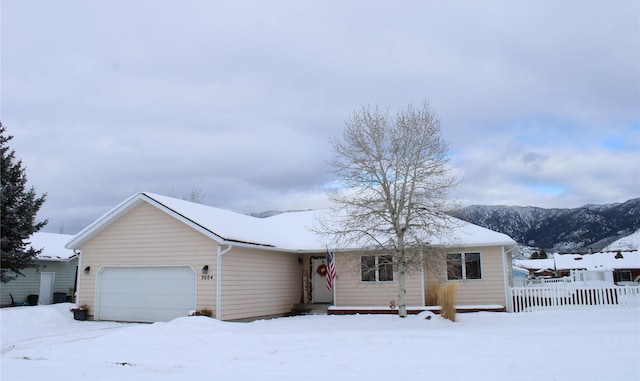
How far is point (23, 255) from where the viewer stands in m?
22.2

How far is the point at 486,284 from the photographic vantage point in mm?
19922

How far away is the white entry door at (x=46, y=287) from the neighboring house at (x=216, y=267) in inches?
367

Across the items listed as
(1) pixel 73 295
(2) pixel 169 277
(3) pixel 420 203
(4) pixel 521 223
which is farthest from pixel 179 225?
(4) pixel 521 223

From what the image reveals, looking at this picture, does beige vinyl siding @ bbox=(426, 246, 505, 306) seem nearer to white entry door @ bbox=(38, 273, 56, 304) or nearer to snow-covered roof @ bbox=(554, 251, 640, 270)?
white entry door @ bbox=(38, 273, 56, 304)

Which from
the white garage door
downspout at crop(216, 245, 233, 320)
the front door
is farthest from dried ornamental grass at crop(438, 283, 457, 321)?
the white garage door

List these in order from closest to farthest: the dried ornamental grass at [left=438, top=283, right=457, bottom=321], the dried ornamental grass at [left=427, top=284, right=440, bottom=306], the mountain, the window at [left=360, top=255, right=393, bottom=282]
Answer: the dried ornamental grass at [left=438, top=283, right=457, bottom=321] → the dried ornamental grass at [left=427, top=284, right=440, bottom=306] → the window at [left=360, top=255, right=393, bottom=282] → the mountain

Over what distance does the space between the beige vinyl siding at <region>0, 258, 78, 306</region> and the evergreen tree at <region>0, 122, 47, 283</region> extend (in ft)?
11.1

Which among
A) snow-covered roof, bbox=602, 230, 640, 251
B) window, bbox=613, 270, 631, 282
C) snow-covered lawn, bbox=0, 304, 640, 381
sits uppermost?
snow-covered roof, bbox=602, 230, 640, 251

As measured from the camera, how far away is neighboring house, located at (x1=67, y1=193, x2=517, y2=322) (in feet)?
56.5

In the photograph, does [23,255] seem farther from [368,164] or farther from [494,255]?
[494,255]

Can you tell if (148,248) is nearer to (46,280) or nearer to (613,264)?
(46,280)

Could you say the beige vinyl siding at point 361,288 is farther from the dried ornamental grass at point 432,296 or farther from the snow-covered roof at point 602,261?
the snow-covered roof at point 602,261

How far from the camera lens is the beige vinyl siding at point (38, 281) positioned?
25.3 m

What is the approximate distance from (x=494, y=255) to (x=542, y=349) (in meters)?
9.76
